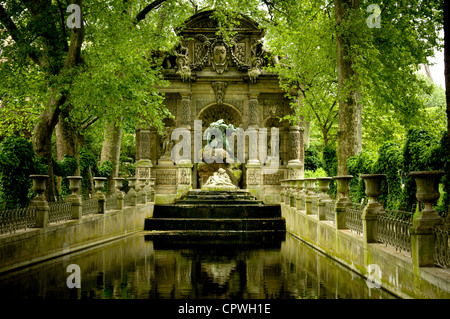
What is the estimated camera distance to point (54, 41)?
14.8 m

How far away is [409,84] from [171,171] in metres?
12.6

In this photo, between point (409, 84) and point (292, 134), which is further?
point (292, 134)

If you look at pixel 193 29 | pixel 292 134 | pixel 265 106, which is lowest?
pixel 292 134

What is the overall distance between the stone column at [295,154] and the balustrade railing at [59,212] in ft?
48.1

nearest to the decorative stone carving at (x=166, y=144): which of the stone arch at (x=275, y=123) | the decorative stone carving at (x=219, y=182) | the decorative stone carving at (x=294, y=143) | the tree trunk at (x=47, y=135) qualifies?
the decorative stone carving at (x=219, y=182)

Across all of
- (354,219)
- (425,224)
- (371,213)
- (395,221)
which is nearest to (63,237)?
A: (354,219)

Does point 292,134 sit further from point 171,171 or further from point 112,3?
point 112,3

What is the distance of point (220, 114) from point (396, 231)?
19.6 meters

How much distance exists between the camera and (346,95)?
15.1m

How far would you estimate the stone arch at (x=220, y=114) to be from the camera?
1002 inches

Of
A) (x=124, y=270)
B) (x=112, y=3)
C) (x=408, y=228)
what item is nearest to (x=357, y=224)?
(x=408, y=228)

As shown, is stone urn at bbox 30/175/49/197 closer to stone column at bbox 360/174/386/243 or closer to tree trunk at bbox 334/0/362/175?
stone column at bbox 360/174/386/243
